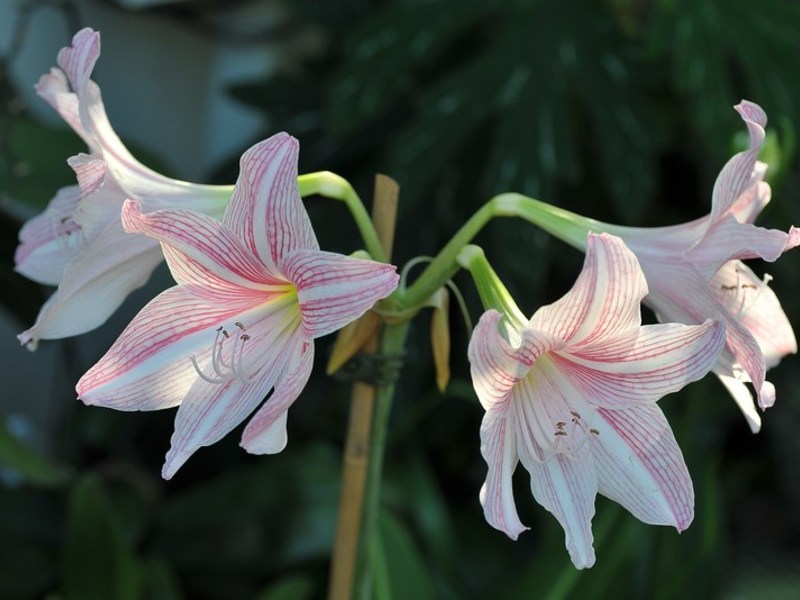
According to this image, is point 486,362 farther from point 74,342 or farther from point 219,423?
point 74,342

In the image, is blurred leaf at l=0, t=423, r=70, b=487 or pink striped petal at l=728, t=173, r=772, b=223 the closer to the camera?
pink striped petal at l=728, t=173, r=772, b=223

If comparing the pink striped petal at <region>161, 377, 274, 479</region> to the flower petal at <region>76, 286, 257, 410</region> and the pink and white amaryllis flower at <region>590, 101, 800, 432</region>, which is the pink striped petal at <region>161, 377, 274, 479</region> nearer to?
A: the flower petal at <region>76, 286, 257, 410</region>

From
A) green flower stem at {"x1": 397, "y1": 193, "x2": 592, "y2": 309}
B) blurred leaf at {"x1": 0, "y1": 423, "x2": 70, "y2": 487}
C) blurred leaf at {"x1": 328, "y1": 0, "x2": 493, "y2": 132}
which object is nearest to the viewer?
green flower stem at {"x1": 397, "y1": 193, "x2": 592, "y2": 309}

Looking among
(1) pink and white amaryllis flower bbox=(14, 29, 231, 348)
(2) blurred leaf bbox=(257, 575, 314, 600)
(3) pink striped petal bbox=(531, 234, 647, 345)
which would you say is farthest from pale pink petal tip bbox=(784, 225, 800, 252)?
(2) blurred leaf bbox=(257, 575, 314, 600)

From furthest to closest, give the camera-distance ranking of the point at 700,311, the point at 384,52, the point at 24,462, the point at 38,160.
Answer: the point at 384,52 → the point at 38,160 → the point at 24,462 → the point at 700,311

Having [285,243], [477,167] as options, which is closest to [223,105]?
[477,167]

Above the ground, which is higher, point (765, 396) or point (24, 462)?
point (765, 396)

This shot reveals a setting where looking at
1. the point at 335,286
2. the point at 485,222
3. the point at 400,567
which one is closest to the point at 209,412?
the point at 335,286

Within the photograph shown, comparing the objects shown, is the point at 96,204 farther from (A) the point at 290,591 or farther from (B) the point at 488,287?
(A) the point at 290,591
